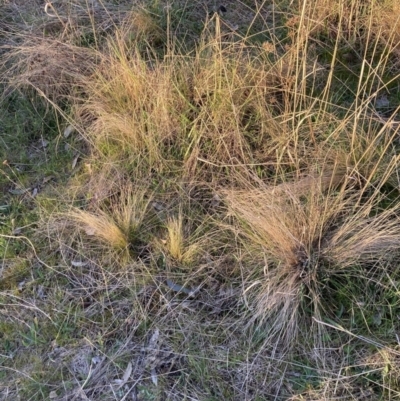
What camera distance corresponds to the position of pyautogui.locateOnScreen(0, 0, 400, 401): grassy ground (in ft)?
8.11

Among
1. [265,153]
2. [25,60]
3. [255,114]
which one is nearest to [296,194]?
[265,153]

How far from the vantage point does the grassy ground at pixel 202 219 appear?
2.47m

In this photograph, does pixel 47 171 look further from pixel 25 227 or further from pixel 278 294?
pixel 278 294

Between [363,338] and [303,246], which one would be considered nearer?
[363,338]

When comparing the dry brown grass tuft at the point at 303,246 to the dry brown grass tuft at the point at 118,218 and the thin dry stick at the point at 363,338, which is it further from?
the dry brown grass tuft at the point at 118,218

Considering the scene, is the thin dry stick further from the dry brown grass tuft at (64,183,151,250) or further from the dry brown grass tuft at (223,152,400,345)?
the dry brown grass tuft at (64,183,151,250)

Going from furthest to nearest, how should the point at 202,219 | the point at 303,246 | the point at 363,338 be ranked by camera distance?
the point at 202,219 → the point at 303,246 → the point at 363,338

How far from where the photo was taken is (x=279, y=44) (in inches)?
141

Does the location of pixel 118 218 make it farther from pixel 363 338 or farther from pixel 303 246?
pixel 363 338

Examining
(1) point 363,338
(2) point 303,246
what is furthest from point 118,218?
(1) point 363,338

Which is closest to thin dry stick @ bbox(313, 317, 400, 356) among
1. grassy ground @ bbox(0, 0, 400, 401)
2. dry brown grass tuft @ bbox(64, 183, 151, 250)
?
grassy ground @ bbox(0, 0, 400, 401)

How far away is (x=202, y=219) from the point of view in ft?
9.61

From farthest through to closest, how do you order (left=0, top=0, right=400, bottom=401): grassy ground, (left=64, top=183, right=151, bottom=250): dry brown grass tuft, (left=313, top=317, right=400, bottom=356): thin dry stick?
(left=64, top=183, right=151, bottom=250): dry brown grass tuft
(left=0, top=0, right=400, bottom=401): grassy ground
(left=313, top=317, right=400, bottom=356): thin dry stick

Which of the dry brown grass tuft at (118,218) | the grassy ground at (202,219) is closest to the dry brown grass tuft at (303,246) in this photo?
the grassy ground at (202,219)
